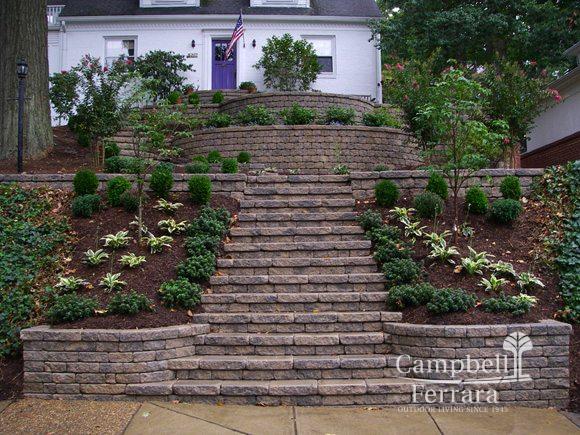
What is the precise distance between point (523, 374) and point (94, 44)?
17.6 metres

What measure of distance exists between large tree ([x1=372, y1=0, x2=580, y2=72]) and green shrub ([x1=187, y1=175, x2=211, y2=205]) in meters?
8.65

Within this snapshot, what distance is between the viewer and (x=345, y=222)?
24.0ft

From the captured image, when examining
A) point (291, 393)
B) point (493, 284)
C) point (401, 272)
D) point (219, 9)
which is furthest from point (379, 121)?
point (219, 9)

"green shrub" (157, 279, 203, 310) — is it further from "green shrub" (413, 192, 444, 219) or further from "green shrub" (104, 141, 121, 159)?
"green shrub" (104, 141, 121, 159)

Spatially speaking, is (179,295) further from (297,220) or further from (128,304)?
(297,220)

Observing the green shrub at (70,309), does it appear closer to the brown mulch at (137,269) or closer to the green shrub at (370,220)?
the brown mulch at (137,269)

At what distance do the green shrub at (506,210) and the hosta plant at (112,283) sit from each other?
512 cm

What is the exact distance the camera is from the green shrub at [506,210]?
272 inches

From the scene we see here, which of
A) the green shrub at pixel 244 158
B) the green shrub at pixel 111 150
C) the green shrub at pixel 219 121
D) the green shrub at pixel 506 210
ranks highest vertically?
the green shrub at pixel 219 121

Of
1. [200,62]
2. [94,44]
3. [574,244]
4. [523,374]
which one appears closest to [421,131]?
A: [574,244]

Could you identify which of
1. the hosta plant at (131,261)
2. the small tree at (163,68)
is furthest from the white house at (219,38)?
the hosta plant at (131,261)

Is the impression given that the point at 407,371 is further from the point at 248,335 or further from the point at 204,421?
the point at 204,421

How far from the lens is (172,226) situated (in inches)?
271

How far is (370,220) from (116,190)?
384 centimetres
